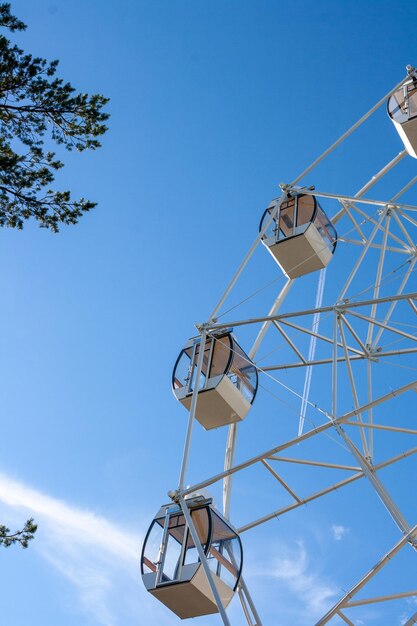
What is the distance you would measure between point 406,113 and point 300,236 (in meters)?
3.47

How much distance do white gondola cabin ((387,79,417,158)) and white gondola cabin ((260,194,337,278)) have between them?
8.60 feet

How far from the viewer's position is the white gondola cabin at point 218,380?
17250 millimetres

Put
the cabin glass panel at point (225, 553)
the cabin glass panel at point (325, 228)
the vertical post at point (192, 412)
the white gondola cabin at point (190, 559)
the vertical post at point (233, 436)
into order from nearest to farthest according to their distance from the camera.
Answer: the white gondola cabin at point (190, 559) < the cabin glass panel at point (225, 553) < the vertical post at point (192, 412) < the vertical post at point (233, 436) < the cabin glass panel at point (325, 228)

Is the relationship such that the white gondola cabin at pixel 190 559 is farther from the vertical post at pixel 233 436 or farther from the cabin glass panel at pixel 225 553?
the vertical post at pixel 233 436

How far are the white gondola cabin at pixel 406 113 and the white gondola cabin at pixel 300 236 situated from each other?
2621 millimetres

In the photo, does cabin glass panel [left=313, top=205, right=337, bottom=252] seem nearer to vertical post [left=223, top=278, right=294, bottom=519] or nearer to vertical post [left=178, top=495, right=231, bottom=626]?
vertical post [left=223, top=278, right=294, bottom=519]

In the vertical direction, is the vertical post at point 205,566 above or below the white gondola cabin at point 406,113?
below

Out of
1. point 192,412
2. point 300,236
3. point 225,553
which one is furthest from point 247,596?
point 300,236

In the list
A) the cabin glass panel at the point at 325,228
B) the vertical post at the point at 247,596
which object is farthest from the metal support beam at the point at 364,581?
the cabin glass panel at the point at 325,228

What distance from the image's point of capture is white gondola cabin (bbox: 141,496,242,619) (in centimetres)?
1389

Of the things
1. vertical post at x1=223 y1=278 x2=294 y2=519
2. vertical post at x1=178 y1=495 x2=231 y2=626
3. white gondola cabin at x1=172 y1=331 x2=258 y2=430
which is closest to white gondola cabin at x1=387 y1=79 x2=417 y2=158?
vertical post at x1=223 y1=278 x2=294 y2=519

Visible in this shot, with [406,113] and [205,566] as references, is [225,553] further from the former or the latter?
[406,113]

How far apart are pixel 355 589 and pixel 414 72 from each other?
1177cm

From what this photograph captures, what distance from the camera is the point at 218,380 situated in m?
17.2
